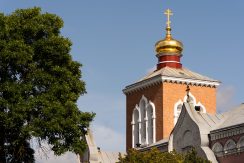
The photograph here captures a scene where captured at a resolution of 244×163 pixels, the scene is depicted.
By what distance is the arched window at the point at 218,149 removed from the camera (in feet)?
151

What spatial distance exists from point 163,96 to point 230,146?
18.9m

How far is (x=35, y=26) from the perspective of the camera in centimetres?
3744

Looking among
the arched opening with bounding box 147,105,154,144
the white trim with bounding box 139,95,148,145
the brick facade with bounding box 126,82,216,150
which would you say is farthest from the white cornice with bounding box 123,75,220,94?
the arched opening with bounding box 147,105,154,144

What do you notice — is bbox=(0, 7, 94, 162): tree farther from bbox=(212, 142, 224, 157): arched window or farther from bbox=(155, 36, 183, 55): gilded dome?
bbox=(155, 36, 183, 55): gilded dome

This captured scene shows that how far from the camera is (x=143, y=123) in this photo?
216 ft

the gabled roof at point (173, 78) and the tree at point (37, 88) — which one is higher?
the gabled roof at point (173, 78)

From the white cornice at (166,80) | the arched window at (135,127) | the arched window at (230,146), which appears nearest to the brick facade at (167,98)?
the white cornice at (166,80)

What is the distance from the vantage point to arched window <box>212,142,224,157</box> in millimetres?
46000

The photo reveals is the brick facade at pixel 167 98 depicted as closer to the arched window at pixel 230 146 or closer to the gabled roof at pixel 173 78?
the gabled roof at pixel 173 78

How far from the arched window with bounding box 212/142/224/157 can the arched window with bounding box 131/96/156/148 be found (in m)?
17.2

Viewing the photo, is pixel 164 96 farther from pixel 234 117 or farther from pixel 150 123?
pixel 234 117

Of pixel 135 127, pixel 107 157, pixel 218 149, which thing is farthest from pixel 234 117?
pixel 135 127

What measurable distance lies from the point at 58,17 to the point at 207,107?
30067mm

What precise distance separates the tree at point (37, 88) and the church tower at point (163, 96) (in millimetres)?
25864
